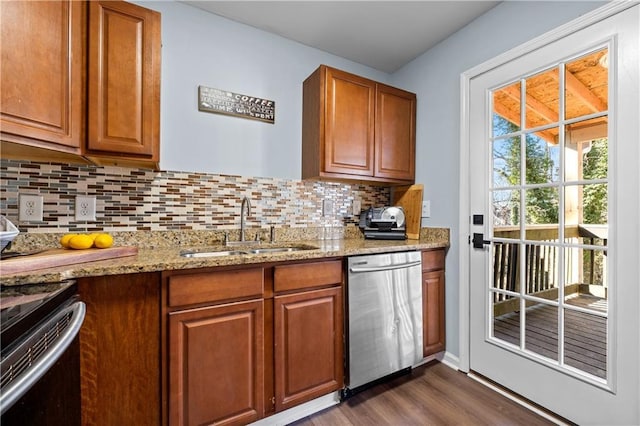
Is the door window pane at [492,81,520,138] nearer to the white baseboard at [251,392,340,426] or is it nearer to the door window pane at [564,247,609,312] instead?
the door window pane at [564,247,609,312]

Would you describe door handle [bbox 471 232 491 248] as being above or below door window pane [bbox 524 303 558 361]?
above

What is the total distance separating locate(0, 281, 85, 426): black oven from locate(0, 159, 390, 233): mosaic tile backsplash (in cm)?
70

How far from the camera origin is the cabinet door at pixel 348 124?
75.9 inches

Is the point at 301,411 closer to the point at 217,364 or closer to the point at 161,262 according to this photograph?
the point at 217,364

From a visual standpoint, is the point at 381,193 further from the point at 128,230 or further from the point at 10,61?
the point at 10,61

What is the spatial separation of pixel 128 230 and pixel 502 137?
2.34 m

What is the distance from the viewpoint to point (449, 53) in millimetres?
2064

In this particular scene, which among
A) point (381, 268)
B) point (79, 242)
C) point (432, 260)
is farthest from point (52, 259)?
point (432, 260)

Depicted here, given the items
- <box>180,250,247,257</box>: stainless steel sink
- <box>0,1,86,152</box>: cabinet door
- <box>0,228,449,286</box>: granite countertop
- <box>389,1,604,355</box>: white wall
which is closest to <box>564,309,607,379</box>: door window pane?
<box>389,1,604,355</box>: white wall

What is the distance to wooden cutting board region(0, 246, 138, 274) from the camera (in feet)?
2.99

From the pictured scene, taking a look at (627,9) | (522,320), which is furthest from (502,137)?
(522,320)

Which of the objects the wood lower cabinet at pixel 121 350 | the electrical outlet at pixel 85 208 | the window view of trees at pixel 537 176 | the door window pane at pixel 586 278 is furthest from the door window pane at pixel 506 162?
the electrical outlet at pixel 85 208

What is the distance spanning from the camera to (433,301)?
1972 millimetres

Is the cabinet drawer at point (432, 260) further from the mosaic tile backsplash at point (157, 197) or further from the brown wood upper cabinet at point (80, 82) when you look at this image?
the brown wood upper cabinet at point (80, 82)
